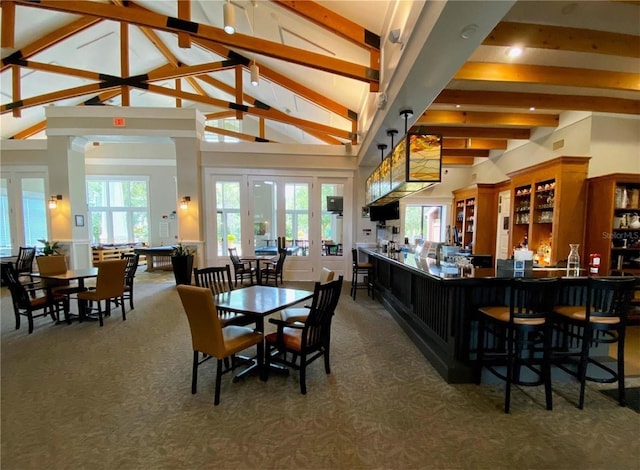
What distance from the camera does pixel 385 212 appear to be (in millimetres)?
6820

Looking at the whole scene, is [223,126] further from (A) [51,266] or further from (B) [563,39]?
(B) [563,39]

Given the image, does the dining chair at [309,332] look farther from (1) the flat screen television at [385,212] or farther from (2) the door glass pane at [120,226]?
(2) the door glass pane at [120,226]

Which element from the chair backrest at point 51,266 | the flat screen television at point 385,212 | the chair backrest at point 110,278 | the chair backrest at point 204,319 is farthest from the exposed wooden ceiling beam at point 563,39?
the chair backrest at point 51,266

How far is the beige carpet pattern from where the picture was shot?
1.81m

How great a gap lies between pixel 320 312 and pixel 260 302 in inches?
24.7

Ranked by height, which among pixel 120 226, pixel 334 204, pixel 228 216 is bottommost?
pixel 120 226

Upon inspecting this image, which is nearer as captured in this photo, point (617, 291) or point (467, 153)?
point (617, 291)

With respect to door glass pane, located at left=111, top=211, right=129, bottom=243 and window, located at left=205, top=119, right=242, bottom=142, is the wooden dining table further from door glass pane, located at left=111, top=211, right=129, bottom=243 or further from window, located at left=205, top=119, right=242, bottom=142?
door glass pane, located at left=111, top=211, right=129, bottom=243

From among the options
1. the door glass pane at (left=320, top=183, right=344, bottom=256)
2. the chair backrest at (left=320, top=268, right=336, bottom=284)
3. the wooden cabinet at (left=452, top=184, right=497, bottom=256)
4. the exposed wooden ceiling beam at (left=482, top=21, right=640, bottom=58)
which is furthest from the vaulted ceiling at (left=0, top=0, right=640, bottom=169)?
the chair backrest at (left=320, top=268, right=336, bottom=284)

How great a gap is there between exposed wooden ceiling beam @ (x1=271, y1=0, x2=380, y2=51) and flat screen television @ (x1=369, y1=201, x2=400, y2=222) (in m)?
3.66

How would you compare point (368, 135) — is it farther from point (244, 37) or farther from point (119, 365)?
point (119, 365)

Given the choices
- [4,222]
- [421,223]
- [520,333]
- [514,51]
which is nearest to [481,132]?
[514,51]

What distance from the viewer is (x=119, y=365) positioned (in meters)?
2.98

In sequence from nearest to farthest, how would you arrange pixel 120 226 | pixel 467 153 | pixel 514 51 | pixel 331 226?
pixel 514 51
pixel 467 153
pixel 331 226
pixel 120 226
